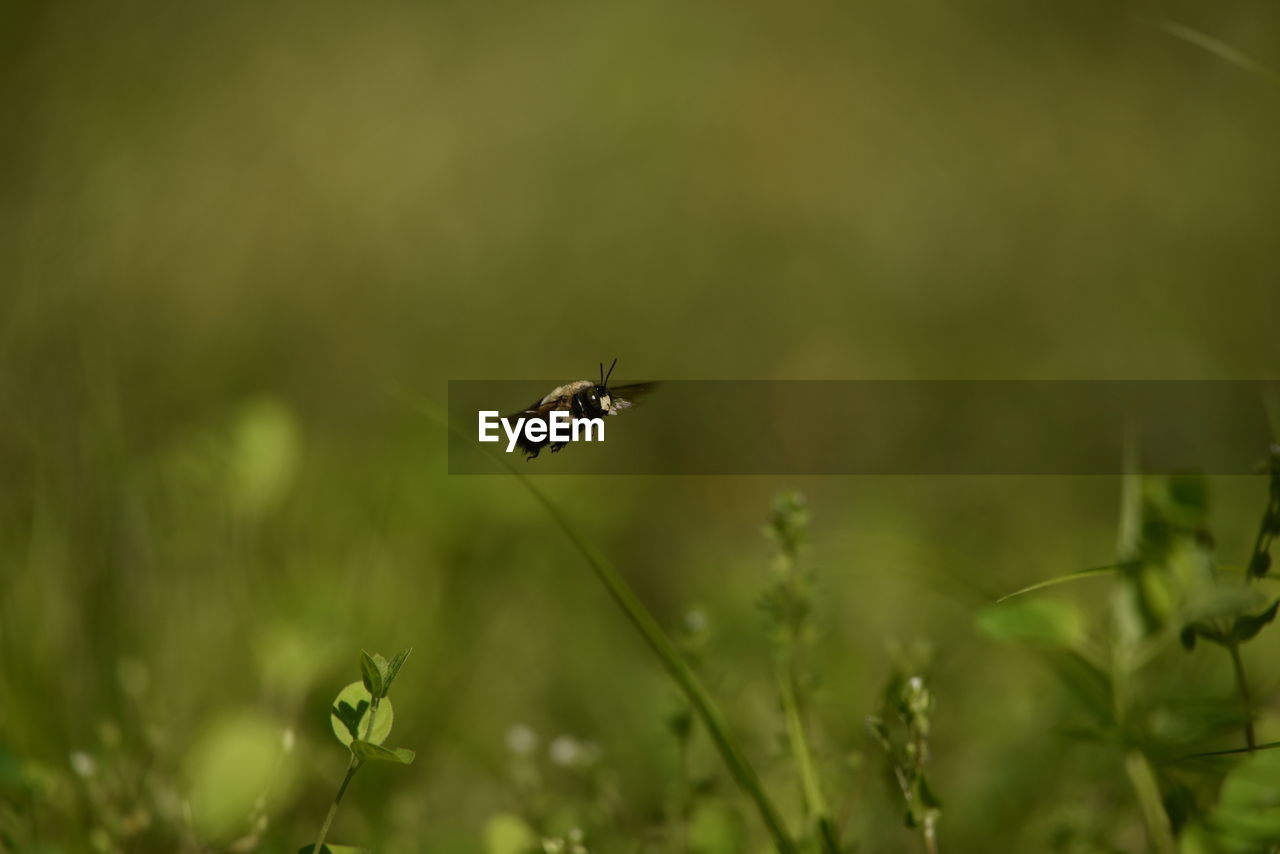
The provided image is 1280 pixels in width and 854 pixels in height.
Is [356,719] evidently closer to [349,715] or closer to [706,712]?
[349,715]

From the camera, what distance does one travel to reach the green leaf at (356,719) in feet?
2.28

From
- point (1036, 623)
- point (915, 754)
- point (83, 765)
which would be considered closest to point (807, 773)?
point (915, 754)

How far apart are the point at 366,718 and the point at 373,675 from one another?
69 mm

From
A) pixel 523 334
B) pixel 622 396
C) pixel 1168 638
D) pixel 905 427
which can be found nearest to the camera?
pixel 1168 638

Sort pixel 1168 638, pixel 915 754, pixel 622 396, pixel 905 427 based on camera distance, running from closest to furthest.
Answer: pixel 915 754
pixel 1168 638
pixel 622 396
pixel 905 427

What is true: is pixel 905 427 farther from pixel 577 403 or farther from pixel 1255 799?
pixel 1255 799

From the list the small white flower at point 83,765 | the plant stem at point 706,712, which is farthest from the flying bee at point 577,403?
the small white flower at point 83,765

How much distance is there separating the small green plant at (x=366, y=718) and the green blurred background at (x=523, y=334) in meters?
0.13

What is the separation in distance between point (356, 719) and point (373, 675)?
0.07m

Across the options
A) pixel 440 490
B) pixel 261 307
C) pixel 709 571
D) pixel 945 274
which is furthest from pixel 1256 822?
pixel 261 307

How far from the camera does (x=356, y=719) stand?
70 centimetres

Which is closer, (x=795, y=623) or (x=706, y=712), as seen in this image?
(x=706, y=712)

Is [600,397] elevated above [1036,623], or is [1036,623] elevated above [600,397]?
[600,397]

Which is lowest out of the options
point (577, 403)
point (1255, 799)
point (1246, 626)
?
point (1255, 799)
